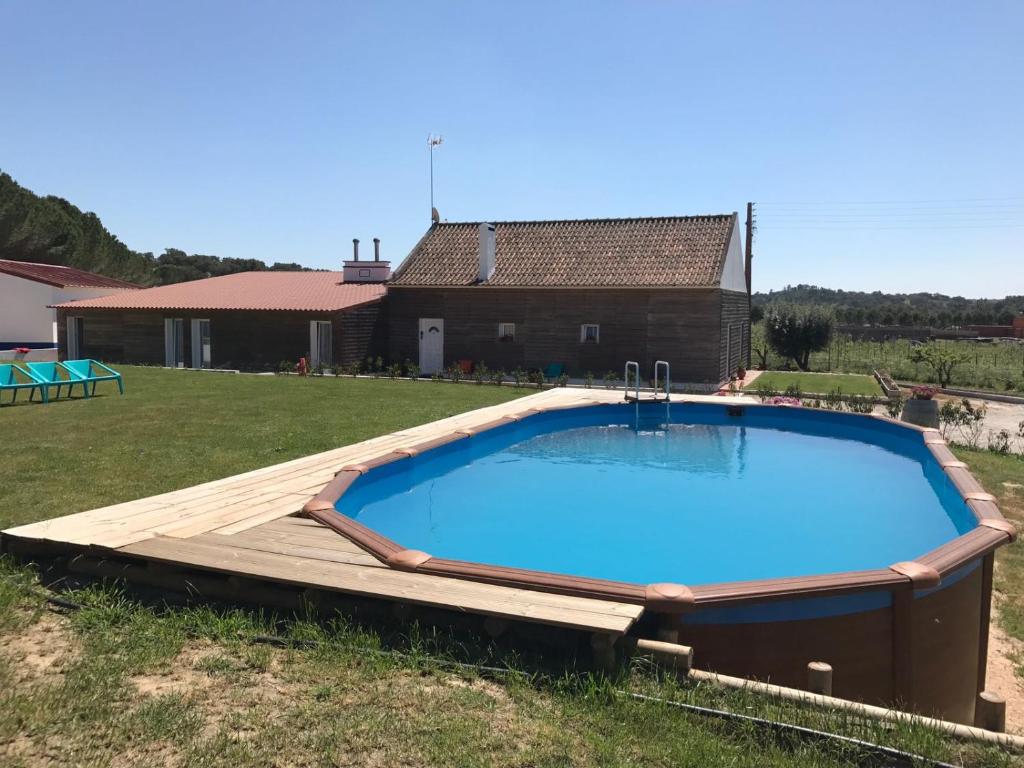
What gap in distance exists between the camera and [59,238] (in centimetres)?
5553

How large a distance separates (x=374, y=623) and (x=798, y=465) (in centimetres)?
1023

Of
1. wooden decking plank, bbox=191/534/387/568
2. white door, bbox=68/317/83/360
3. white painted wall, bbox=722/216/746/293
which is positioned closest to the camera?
wooden decking plank, bbox=191/534/387/568

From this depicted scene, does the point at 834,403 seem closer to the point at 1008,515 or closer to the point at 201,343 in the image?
the point at 1008,515

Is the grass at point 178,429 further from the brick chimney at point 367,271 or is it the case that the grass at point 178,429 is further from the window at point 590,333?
the brick chimney at point 367,271

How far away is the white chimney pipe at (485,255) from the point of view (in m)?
27.0

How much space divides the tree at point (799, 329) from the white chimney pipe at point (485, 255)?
12.8 meters

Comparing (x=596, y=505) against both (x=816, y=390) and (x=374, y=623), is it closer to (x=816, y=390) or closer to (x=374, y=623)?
(x=374, y=623)

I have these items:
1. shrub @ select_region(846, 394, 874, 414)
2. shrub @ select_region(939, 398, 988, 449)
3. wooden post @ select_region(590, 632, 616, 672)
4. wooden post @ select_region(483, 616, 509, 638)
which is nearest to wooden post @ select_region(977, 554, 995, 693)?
wooden post @ select_region(590, 632, 616, 672)

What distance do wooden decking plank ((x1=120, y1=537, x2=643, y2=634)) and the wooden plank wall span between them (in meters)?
20.0

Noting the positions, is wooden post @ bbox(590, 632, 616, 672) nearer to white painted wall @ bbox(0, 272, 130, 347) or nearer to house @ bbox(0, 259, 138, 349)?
house @ bbox(0, 259, 138, 349)

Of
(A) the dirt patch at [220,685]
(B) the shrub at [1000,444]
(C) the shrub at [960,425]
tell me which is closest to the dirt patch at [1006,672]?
(A) the dirt patch at [220,685]

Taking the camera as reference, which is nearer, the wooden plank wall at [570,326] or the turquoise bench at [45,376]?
the turquoise bench at [45,376]

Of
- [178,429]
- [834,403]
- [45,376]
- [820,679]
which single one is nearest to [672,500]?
[820,679]

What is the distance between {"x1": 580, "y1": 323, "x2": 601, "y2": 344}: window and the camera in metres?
25.2
